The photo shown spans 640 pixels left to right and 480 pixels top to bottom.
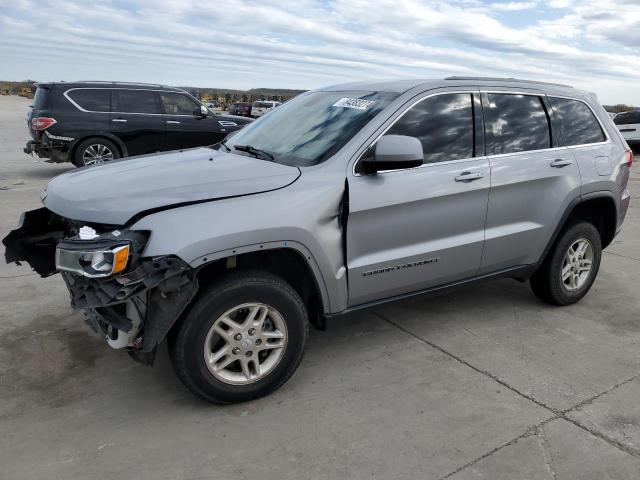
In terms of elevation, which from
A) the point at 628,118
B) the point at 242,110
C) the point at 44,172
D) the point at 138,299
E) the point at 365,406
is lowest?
the point at 44,172

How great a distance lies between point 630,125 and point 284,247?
66.2 feet

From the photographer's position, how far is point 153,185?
3115mm

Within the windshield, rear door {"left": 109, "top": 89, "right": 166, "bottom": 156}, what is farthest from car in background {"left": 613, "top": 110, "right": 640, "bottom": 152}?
the windshield

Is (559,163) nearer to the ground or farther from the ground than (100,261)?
farther from the ground

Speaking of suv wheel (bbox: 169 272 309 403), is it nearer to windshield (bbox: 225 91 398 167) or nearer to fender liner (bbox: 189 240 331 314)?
fender liner (bbox: 189 240 331 314)

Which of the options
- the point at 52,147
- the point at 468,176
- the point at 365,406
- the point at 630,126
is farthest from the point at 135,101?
the point at 630,126

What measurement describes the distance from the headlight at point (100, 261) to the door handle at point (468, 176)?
219cm

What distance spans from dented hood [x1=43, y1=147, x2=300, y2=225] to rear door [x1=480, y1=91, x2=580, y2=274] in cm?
160

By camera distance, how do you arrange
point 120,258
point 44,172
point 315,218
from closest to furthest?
point 120,258 → point 315,218 → point 44,172

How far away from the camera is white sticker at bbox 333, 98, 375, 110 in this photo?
3.77 meters

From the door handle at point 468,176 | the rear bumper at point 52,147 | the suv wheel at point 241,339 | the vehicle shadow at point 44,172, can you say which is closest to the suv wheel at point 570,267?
the door handle at point 468,176

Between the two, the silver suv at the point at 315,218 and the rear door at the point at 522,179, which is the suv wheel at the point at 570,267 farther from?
the rear door at the point at 522,179

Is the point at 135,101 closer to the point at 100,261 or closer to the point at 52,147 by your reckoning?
the point at 52,147

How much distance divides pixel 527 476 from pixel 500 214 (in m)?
1.94
